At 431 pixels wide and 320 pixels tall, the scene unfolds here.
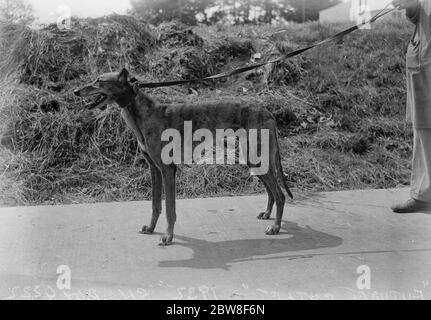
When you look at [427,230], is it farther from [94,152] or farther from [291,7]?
[291,7]

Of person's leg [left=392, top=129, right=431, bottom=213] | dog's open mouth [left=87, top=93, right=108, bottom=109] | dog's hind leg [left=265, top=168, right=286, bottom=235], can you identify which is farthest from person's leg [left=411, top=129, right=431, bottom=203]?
dog's open mouth [left=87, top=93, right=108, bottom=109]

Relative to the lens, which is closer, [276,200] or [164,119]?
[164,119]

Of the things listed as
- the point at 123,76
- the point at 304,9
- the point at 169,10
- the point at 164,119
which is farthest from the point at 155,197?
the point at 304,9

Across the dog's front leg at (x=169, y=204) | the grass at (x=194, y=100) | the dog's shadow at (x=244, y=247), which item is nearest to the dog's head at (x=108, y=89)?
the dog's front leg at (x=169, y=204)

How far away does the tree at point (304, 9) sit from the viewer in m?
10.3

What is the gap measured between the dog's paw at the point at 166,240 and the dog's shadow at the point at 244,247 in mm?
68

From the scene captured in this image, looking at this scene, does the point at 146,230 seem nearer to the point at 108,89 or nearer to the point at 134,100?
the point at 134,100

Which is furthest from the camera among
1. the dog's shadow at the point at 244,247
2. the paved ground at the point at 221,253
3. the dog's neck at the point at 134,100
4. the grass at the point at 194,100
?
the grass at the point at 194,100

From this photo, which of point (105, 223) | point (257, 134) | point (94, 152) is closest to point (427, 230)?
point (257, 134)

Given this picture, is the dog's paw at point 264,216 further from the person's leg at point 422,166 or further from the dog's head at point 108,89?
the dog's head at point 108,89

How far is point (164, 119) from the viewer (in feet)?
16.4

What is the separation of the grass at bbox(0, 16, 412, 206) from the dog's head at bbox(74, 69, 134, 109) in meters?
2.13

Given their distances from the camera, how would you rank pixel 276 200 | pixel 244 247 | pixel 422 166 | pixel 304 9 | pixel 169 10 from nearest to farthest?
pixel 244 247
pixel 276 200
pixel 422 166
pixel 169 10
pixel 304 9

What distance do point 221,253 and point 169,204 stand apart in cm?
68
